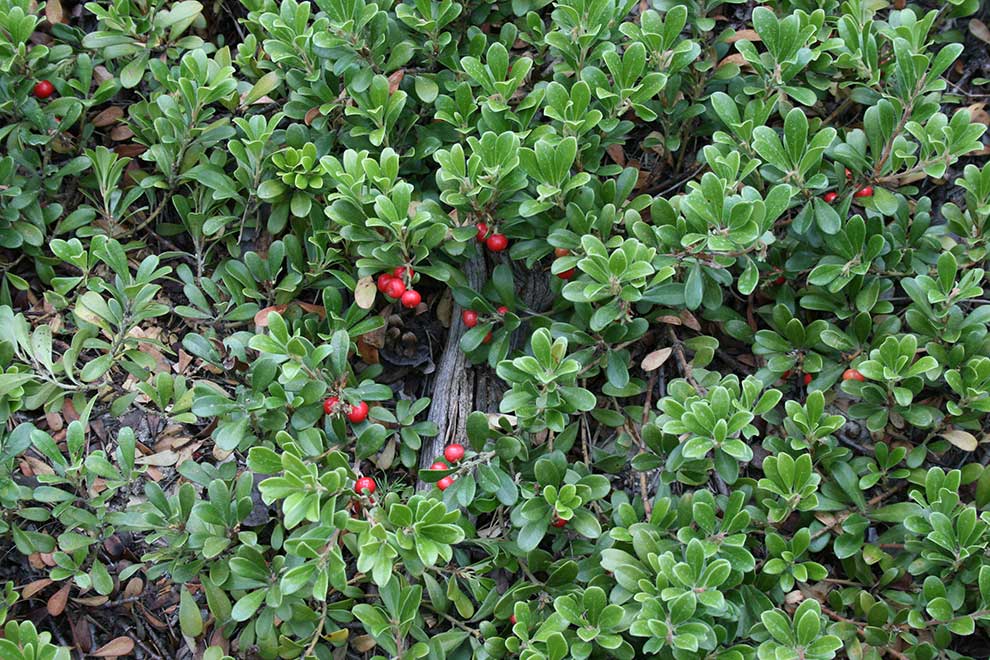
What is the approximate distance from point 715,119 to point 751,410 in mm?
1133

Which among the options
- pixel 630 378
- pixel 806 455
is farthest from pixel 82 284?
pixel 806 455

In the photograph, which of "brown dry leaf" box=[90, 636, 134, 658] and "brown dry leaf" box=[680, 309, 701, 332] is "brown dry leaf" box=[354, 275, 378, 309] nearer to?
"brown dry leaf" box=[680, 309, 701, 332]

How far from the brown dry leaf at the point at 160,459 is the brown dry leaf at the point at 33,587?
478 mm

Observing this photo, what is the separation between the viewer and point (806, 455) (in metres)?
2.58

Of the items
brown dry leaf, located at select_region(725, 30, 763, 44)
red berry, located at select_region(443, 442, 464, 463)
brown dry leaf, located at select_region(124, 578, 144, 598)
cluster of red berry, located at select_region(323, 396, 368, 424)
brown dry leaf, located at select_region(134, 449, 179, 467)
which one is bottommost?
brown dry leaf, located at select_region(124, 578, 144, 598)

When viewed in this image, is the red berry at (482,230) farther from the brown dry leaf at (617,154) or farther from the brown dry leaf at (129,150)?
the brown dry leaf at (129,150)

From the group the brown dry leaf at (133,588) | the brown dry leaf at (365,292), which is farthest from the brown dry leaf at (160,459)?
the brown dry leaf at (365,292)

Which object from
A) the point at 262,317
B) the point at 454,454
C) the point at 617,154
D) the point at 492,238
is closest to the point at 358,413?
the point at 454,454

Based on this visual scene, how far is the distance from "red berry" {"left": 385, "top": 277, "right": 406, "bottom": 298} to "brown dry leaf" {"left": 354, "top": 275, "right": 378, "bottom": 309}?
0.07m

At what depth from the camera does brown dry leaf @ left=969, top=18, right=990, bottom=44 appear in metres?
3.42

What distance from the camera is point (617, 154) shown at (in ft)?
11.1

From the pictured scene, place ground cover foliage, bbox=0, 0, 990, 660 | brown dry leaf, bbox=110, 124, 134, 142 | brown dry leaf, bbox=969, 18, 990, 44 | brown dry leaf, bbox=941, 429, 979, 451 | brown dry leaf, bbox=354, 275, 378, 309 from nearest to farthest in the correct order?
1. ground cover foliage, bbox=0, 0, 990, 660
2. brown dry leaf, bbox=941, 429, 979, 451
3. brown dry leaf, bbox=354, 275, 378, 309
4. brown dry leaf, bbox=969, 18, 990, 44
5. brown dry leaf, bbox=110, 124, 134, 142

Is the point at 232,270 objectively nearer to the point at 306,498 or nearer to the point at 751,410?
the point at 306,498

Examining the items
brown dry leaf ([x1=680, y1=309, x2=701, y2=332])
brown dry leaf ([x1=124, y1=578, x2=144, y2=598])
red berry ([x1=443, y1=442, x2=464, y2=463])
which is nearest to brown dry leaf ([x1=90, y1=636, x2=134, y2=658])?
brown dry leaf ([x1=124, y1=578, x2=144, y2=598])
